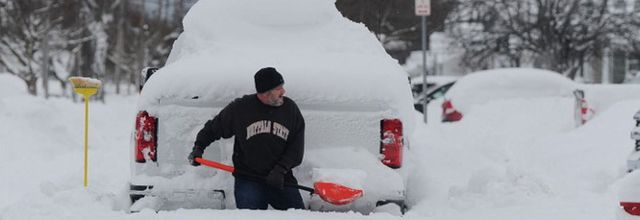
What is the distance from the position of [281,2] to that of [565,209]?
8.45ft

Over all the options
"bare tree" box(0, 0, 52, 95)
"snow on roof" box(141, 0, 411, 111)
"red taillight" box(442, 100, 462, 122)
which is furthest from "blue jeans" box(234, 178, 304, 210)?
"bare tree" box(0, 0, 52, 95)

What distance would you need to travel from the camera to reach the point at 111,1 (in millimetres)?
33031

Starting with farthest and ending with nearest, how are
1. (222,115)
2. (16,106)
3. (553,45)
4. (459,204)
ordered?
(553,45)
(16,106)
(459,204)
(222,115)

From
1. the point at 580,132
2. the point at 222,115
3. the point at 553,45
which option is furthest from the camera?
the point at 553,45

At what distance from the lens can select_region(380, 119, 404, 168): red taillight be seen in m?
4.41

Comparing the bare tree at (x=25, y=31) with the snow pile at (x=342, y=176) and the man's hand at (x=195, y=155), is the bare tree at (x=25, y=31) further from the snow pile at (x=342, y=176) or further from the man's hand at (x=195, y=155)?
the snow pile at (x=342, y=176)

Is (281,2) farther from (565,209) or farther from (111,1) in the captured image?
(111,1)

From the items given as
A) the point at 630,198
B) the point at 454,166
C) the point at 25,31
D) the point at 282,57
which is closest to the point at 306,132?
the point at 282,57

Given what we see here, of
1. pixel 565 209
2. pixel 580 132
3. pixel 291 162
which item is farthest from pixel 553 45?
pixel 291 162

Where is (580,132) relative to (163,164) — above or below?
below

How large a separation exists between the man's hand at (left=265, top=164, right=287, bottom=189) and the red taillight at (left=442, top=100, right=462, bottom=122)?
32.9 ft

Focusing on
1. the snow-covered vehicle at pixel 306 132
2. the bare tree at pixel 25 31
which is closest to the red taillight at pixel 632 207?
the snow-covered vehicle at pixel 306 132

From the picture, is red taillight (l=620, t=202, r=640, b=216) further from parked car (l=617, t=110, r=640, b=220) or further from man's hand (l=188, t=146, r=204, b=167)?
man's hand (l=188, t=146, r=204, b=167)

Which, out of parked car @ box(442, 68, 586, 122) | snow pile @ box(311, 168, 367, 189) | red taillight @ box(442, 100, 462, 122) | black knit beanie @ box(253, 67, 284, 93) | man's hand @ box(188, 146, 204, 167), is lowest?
red taillight @ box(442, 100, 462, 122)
